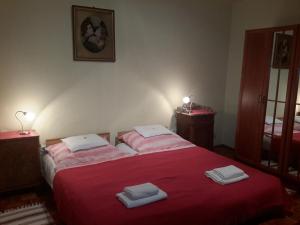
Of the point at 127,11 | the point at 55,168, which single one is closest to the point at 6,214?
the point at 55,168

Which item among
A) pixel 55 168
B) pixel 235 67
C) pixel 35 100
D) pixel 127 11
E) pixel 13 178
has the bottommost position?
pixel 13 178

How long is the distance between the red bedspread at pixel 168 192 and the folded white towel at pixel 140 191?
0.31 ft

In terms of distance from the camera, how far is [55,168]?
2.71 m

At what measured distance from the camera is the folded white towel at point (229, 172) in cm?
242

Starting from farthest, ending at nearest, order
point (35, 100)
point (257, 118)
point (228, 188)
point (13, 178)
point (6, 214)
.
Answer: point (257, 118) < point (35, 100) < point (13, 178) < point (6, 214) < point (228, 188)

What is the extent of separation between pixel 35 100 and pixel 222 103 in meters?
3.01

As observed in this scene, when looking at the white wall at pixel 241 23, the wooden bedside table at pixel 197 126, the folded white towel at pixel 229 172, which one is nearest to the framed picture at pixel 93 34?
the wooden bedside table at pixel 197 126

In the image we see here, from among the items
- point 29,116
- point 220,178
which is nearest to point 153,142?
point 220,178

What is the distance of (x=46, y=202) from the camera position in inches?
113

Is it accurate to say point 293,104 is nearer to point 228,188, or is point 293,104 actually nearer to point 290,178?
point 290,178

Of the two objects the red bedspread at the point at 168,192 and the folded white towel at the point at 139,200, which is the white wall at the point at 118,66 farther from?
the folded white towel at the point at 139,200

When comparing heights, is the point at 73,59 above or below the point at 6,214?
above

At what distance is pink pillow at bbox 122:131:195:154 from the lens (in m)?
3.31

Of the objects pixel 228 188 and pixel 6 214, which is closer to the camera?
pixel 228 188
